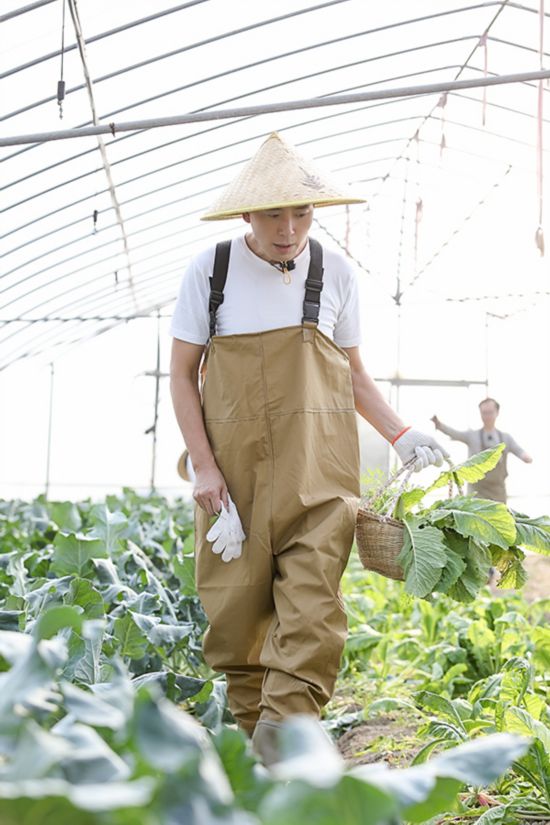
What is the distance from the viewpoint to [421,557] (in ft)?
9.57

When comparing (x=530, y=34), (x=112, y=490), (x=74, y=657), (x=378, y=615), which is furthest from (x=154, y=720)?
(x=112, y=490)

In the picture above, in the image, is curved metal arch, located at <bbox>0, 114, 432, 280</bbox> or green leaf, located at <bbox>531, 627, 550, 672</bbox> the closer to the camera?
green leaf, located at <bbox>531, 627, 550, 672</bbox>

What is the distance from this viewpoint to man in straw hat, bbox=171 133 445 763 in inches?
115

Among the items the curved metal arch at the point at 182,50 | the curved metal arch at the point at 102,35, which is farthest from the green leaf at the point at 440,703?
the curved metal arch at the point at 182,50

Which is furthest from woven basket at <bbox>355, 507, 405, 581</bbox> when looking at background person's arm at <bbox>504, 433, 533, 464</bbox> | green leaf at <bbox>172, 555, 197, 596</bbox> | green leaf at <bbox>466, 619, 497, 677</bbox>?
background person's arm at <bbox>504, 433, 533, 464</bbox>

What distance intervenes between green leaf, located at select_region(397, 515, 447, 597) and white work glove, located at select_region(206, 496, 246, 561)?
16.2 inches

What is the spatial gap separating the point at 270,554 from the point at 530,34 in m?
6.82

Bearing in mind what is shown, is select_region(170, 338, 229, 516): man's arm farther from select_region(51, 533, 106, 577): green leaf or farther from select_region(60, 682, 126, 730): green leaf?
select_region(60, 682, 126, 730): green leaf

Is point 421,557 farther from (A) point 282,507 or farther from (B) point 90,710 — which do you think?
(B) point 90,710

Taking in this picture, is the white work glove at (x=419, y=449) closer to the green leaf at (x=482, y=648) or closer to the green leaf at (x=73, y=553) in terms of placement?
the green leaf at (x=73, y=553)

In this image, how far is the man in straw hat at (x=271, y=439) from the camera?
293cm

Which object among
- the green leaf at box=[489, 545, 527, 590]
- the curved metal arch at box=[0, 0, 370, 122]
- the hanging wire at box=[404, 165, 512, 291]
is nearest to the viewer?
the green leaf at box=[489, 545, 527, 590]

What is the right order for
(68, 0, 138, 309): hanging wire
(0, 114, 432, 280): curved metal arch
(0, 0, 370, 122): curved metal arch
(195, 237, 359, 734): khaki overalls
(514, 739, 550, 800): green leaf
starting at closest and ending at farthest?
(514, 739, 550, 800): green leaf, (195, 237, 359, 734): khaki overalls, (68, 0, 138, 309): hanging wire, (0, 0, 370, 122): curved metal arch, (0, 114, 432, 280): curved metal arch

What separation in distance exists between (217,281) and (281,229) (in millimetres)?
226
